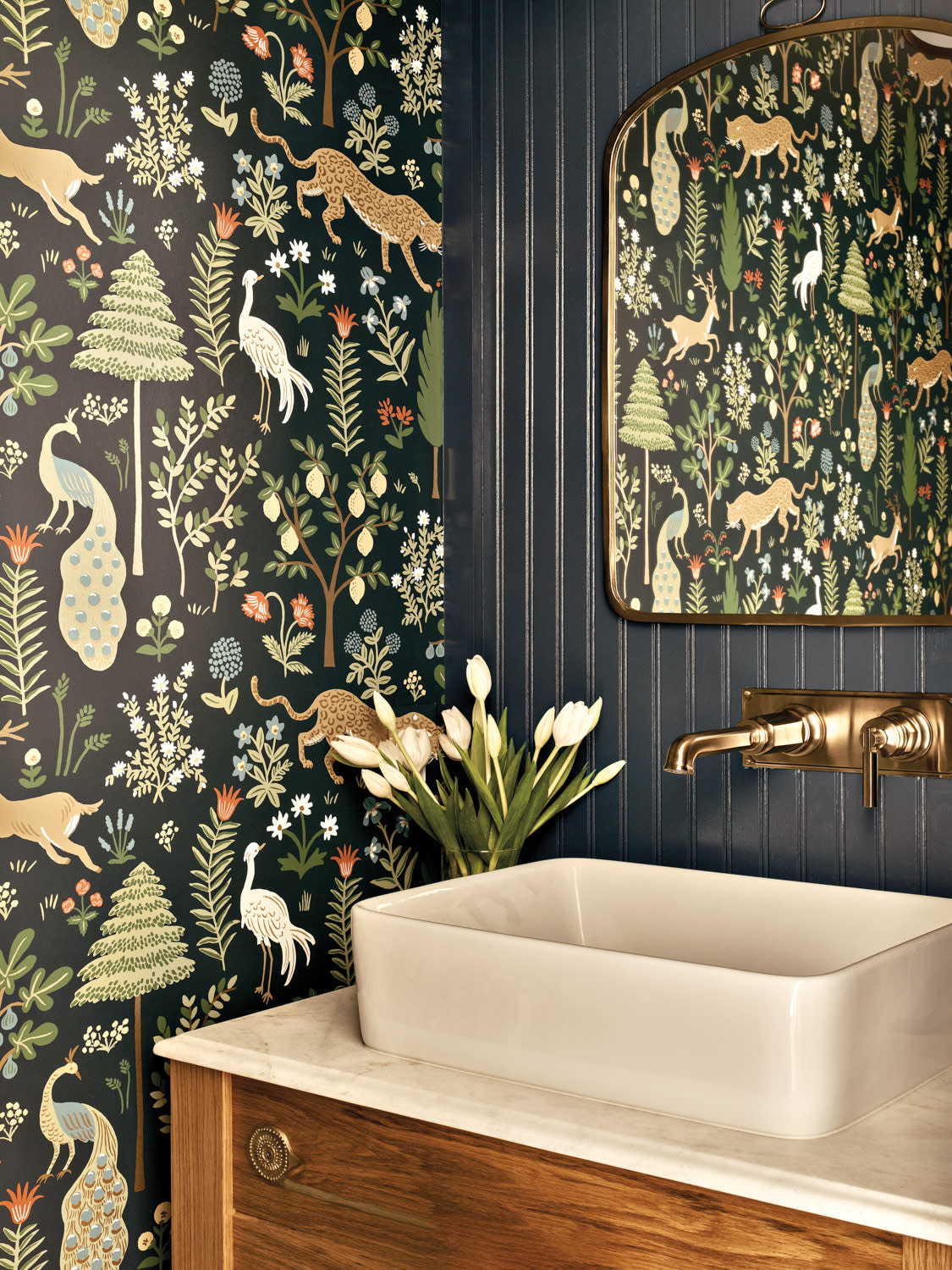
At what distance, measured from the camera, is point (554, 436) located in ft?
5.51

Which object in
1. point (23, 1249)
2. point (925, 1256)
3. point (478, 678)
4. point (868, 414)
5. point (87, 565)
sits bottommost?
point (23, 1249)

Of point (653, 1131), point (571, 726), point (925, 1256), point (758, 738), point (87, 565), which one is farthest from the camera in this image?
point (571, 726)

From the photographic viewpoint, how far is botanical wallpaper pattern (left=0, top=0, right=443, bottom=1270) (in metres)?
1.21

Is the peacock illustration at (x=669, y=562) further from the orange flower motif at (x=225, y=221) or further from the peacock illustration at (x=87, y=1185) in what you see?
the peacock illustration at (x=87, y=1185)

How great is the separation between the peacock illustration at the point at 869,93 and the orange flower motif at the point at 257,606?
0.87 metres

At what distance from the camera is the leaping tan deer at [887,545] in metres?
1.36

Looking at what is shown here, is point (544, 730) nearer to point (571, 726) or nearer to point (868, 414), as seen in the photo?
point (571, 726)

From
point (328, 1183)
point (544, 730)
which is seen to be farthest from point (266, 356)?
point (328, 1183)

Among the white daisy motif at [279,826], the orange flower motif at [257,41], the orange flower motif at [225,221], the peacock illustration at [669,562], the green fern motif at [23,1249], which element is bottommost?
the green fern motif at [23,1249]

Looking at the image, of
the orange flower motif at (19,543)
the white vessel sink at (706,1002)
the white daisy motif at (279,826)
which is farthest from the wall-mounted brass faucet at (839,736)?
the orange flower motif at (19,543)

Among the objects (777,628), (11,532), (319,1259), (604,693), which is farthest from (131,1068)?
(777,628)

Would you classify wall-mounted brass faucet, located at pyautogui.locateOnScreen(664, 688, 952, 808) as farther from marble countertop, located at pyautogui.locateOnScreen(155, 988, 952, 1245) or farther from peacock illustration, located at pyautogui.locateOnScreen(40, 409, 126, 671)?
peacock illustration, located at pyautogui.locateOnScreen(40, 409, 126, 671)

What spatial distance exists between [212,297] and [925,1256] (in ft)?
3.81

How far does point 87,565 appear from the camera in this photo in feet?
4.15
